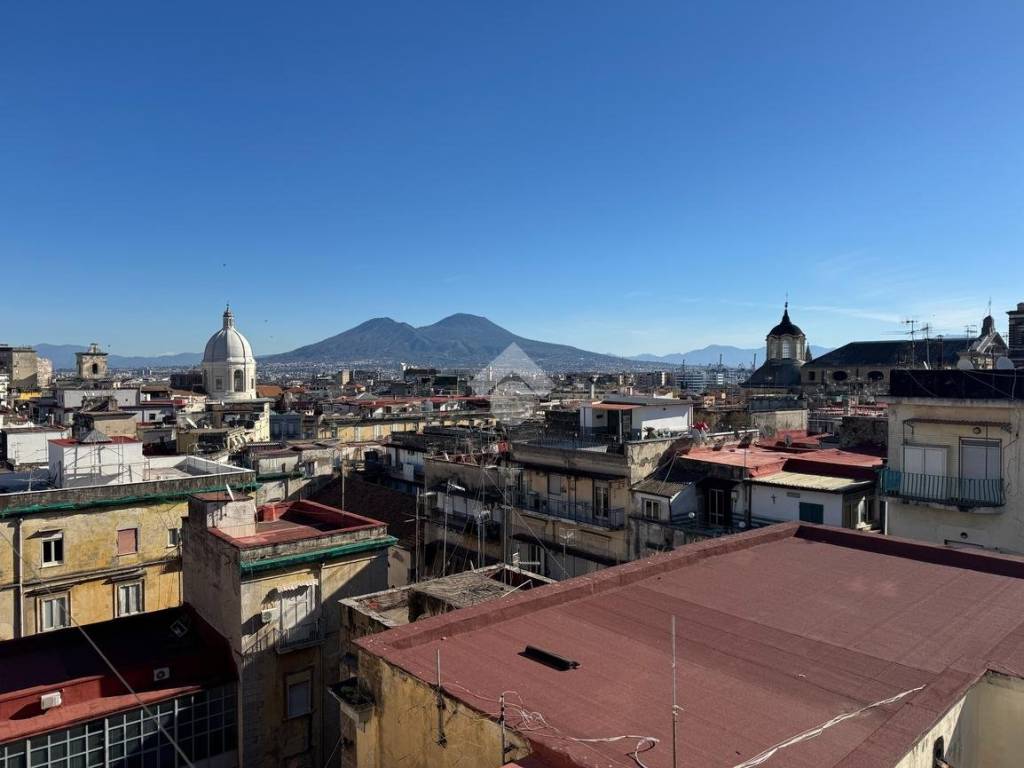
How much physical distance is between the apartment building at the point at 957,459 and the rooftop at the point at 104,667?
16.8 meters

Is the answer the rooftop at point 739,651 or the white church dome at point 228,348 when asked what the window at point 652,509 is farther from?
the white church dome at point 228,348

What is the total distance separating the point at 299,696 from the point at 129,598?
7.25m

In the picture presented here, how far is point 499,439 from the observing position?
120ft

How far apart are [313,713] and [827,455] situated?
17544 mm

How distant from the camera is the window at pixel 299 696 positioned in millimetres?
16219

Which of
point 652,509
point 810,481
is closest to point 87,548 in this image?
point 652,509

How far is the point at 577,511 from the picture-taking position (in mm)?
24953

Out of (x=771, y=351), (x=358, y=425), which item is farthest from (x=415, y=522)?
(x=771, y=351)

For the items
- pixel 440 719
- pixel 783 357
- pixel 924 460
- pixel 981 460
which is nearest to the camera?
pixel 440 719

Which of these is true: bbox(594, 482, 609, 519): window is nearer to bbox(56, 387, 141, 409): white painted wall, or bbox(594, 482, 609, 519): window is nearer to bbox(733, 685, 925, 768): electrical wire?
bbox(733, 685, 925, 768): electrical wire

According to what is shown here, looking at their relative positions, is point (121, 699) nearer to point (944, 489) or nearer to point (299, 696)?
point (299, 696)

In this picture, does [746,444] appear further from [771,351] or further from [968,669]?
[771,351]

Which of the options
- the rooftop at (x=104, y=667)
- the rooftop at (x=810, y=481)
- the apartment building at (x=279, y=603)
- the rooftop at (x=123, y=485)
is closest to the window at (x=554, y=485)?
the rooftop at (x=810, y=481)

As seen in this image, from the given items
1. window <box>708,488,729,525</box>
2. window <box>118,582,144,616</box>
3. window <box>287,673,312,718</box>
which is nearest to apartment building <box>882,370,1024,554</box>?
window <box>708,488,729,525</box>
